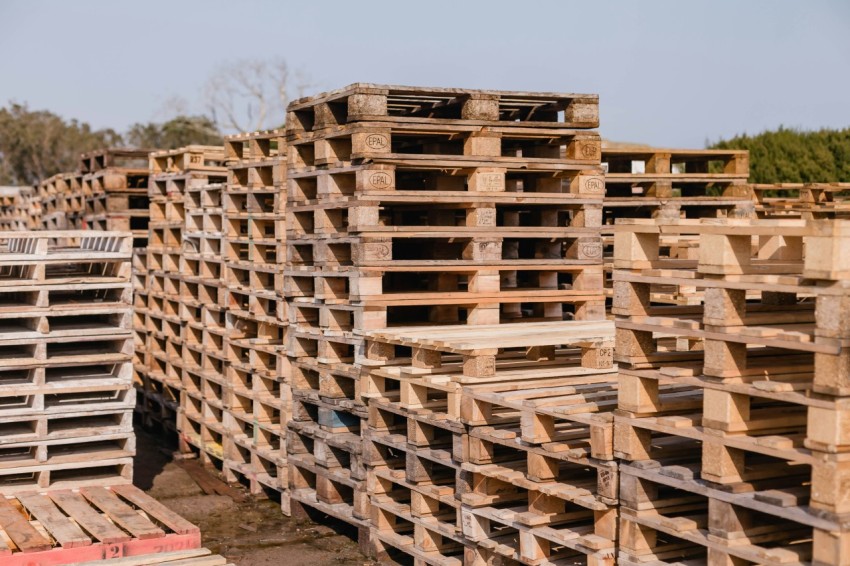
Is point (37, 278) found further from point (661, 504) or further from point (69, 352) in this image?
point (661, 504)

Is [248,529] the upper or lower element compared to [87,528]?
lower

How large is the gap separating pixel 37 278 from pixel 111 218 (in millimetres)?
6173

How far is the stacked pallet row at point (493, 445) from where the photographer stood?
712 cm

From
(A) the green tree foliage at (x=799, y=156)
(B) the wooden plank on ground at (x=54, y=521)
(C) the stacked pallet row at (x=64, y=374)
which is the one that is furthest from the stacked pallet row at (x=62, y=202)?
(A) the green tree foliage at (x=799, y=156)

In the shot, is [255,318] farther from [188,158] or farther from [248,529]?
[188,158]

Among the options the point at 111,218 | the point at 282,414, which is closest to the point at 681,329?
A: the point at 282,414

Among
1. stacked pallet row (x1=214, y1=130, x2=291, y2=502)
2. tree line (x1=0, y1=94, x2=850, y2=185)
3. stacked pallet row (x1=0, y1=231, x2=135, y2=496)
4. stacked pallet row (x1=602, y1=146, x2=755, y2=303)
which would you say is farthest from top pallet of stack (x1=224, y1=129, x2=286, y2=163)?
tree line (x1=0, y1=94, x2=850, y2=185)

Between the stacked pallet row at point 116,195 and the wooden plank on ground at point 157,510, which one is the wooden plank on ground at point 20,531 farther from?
the stacked pallet row at point 116,195

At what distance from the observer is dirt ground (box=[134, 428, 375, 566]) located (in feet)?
31.8

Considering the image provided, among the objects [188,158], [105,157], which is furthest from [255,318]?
[105,157]

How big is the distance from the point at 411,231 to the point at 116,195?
26.6ft

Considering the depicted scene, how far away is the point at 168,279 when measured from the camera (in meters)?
15.1

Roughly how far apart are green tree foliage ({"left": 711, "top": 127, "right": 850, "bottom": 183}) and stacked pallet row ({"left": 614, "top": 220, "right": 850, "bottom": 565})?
17.5m

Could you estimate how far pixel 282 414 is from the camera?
11172 millimetres
